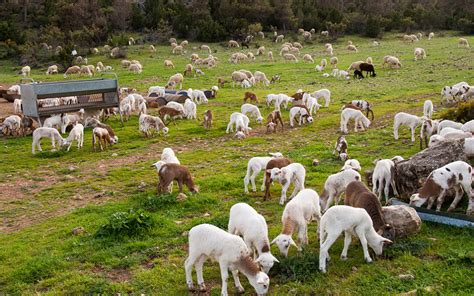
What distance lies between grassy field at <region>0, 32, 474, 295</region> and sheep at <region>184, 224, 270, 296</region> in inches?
15.2

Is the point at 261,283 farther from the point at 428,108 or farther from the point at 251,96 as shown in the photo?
the point at 251,96

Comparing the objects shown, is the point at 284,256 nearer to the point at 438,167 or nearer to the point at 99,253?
the point at 99,253

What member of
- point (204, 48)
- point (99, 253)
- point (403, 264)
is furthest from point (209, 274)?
point (204, 48)

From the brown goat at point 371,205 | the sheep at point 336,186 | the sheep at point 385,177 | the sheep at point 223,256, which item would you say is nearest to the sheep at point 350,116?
the sheep at point 385,177

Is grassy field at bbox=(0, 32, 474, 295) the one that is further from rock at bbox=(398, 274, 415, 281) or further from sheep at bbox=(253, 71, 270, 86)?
sheep at bbox=(253, 71, 270, 86)

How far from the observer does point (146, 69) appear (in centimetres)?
4359

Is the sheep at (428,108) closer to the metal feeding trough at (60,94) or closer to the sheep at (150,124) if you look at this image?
the sheep at (150,124)

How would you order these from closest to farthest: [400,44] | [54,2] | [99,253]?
[99,253] → [400,44] → [54,2]

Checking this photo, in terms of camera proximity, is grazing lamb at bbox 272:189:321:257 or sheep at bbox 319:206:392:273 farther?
grazing lamb at bbox 272:189:321:257

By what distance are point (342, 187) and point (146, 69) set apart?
35278mm

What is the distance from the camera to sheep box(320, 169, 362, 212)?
10.7 metres

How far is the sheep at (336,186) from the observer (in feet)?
35.2

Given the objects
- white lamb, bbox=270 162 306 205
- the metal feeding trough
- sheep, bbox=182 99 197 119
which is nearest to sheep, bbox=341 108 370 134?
white lamb, bbox=270 162 306 205

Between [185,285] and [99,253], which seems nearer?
[185,285]
